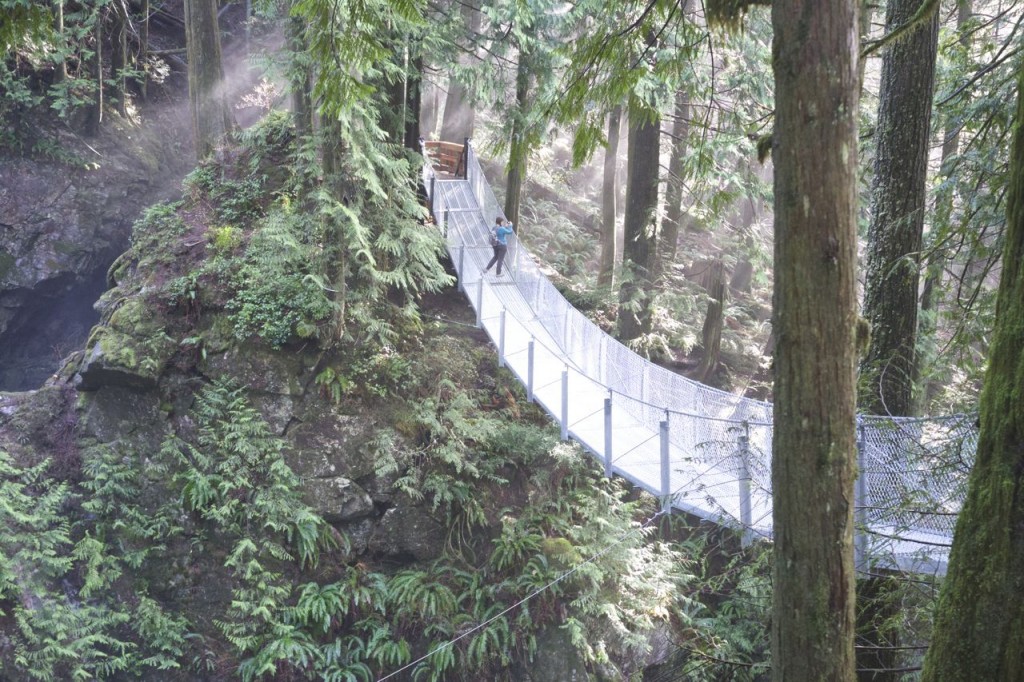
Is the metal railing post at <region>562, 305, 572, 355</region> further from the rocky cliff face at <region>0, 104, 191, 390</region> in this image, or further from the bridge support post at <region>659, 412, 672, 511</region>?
the rocky cliff face at <region>0, 104, 191, 390</region>

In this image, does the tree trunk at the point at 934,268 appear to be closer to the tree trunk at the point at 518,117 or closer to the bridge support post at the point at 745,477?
the bridge support post at the point at 745,477

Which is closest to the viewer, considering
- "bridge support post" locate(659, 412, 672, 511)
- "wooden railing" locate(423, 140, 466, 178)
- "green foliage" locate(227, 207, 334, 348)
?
"bridge support post" locate(659, 412, 672, 511)

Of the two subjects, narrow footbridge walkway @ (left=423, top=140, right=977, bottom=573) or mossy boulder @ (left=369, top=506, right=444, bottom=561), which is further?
mossy boulder @ (left=369, top=506, right=444, bottom=561)

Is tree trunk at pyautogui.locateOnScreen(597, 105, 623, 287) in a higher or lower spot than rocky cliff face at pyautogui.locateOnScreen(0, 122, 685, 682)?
higher

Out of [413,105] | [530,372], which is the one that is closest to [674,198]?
[413,105]

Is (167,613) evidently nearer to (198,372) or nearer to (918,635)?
(198,372)

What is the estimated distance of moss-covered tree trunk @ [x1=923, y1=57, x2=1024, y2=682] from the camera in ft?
5.44

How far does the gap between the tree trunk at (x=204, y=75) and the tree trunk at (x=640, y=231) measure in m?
5.86

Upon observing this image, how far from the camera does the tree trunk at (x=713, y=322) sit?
9.53m

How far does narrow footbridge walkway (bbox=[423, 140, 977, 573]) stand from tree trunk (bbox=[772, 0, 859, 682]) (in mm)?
611

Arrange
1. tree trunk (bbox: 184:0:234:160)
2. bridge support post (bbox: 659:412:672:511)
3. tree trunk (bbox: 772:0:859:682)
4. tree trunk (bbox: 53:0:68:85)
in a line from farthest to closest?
tree trunk (bbox: 53:0:68:85) → tree trunk (bbox: 184:0:234:160) → bridge support post (bbox: 659:412:672:511) → tree trunk (bbox: 772:0:859:682)

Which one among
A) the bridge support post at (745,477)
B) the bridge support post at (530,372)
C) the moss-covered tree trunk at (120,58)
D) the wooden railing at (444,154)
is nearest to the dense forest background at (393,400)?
the bridge support post at (745,477)

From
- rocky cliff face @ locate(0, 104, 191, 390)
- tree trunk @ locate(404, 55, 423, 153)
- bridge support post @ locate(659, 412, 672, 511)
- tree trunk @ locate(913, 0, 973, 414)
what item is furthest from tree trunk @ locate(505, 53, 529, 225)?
rocky cliff face @ locate(0, 104, 191, 390)

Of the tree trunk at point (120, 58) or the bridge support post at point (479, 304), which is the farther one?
the tree trunk at point (120, 58)
